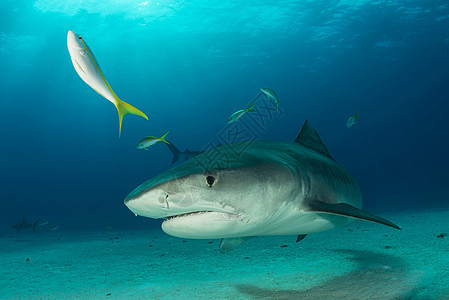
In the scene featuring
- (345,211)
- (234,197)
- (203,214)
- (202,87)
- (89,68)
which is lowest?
(345,211)

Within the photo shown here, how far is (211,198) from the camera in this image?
1.93m

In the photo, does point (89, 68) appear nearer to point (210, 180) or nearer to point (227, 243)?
point (210, 180)

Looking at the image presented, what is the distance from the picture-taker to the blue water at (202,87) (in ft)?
87.4

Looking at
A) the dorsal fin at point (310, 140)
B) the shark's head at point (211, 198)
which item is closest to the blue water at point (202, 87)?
the dorsal fin at point (310, 140)

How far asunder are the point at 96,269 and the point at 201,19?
2653 centimetres

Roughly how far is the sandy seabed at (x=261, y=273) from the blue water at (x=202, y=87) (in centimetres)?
291

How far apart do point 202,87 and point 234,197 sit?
4884 cm

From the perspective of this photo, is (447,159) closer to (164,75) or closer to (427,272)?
(164,75)

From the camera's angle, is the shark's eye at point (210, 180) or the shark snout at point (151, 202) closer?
the shark snout at point (151, 202)

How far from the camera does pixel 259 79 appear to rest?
44156mm

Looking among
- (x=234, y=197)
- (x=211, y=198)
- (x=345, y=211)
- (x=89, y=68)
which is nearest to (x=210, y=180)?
(x=211, y=198)

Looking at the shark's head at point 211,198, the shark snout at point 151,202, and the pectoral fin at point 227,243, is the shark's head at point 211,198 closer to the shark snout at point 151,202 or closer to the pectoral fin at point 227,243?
the shark snout at point 151,202

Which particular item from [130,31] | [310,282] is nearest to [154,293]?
[310,282]

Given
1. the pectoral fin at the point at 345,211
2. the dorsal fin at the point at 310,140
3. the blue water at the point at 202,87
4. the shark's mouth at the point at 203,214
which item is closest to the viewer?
the shark's mouth at the point at 203,214
